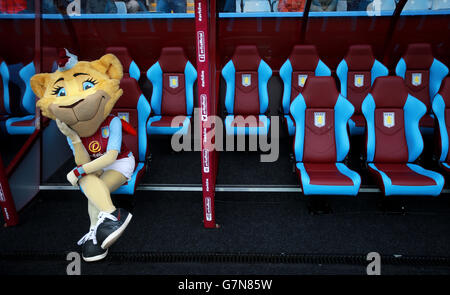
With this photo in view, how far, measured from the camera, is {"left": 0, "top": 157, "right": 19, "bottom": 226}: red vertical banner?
2.06m

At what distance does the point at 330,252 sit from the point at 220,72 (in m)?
2.21

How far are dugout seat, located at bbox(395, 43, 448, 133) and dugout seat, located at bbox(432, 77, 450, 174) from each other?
0.84 m

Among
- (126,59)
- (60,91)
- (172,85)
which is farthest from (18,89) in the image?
(60,91)

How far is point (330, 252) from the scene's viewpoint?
6.21 feet

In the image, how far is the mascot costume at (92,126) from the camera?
166cm

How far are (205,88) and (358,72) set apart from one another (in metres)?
2.17

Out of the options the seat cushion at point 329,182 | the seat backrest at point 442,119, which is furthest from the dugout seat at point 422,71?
the seat cushion at point 329,182

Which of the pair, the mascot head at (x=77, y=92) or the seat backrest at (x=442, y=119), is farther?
the seat backrest at (x=442, y=119)

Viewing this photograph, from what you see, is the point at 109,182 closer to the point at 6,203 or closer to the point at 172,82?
the point at 6,203

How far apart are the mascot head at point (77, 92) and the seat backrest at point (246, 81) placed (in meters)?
1.55

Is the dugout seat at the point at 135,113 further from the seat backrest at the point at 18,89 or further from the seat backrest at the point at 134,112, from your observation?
the seat backrest at the point at 18,89

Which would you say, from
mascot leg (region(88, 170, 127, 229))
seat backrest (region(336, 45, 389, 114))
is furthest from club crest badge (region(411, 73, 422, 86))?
mascot leg (region(88, 170, 127, 229))
